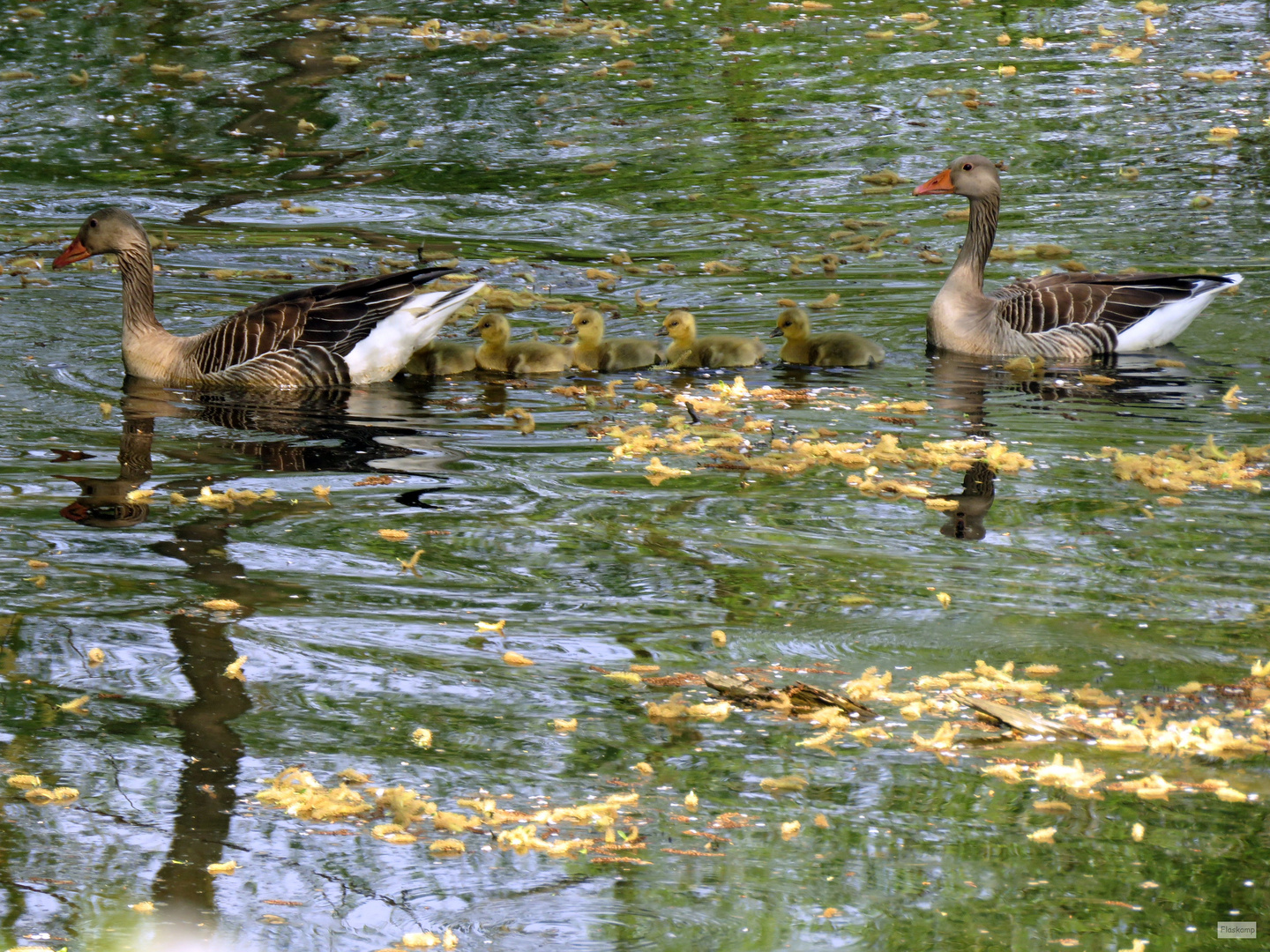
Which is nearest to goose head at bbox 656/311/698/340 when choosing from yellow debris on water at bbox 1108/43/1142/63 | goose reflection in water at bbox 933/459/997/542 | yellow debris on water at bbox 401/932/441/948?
goose reflection in water at bbox 933/459/997/542

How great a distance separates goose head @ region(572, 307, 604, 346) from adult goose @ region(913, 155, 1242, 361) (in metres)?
2.45

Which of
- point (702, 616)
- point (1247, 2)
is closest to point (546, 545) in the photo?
point (702, 616)

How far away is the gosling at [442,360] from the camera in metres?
11.7

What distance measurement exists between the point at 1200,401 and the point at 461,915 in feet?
24.1

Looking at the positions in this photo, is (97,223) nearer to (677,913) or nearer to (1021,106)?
(677,913)

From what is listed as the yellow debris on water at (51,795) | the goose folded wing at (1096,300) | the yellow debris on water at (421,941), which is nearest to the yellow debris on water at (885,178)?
the goose folded wing at (1096,300)

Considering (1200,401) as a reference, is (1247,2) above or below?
above

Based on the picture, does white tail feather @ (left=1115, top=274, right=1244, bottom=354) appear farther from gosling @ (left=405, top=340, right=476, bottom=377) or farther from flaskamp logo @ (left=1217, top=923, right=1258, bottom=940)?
flaskamp logo @ (left=1217, top=923, right=1258, bottom=940)

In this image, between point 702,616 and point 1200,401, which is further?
point 1200,401

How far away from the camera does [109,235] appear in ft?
37.8

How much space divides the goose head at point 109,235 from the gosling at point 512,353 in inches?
94.9

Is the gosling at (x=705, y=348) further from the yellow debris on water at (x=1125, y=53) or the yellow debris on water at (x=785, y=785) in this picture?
the yellow debris on water at (x=1125, y=53)

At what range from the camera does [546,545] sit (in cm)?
784

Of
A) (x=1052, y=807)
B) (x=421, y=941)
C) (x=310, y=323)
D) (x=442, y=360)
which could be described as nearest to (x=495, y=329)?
(x=442, y=360)
